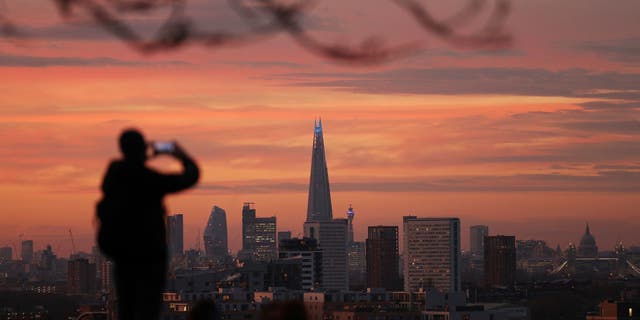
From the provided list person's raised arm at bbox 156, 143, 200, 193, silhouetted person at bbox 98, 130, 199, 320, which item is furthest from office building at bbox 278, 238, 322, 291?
person's raised arm at bbox 156, 143, 200, 193

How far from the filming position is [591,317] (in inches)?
5266

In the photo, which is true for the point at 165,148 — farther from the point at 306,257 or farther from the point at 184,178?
the point at 306,257

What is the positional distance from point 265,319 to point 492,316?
124783 mm

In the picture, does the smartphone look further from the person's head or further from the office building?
the office building

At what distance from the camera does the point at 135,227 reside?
10.6 m

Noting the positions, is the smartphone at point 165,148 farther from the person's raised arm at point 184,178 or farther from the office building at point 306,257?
the office building at point 306,257

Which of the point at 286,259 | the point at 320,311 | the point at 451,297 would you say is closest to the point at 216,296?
the point at 320,311

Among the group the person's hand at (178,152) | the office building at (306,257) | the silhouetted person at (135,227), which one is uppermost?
the office building at (306,257)

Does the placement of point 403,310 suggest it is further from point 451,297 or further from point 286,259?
point 286,259

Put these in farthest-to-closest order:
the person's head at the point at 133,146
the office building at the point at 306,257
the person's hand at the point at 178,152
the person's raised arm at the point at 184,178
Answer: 1. the office building at the point at 306,257
2. the person's head at the point at 133,146
3. the person's hand at the point at 178,152
4. the person's raised arm at the point at 184,178

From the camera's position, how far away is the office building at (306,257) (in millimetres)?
181650

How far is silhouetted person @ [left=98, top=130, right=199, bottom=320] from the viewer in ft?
35.0

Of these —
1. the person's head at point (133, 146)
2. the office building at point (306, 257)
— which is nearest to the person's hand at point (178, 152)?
the person's head at point (133, 146)

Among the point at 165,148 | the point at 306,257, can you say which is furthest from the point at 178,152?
the point at 306,257
